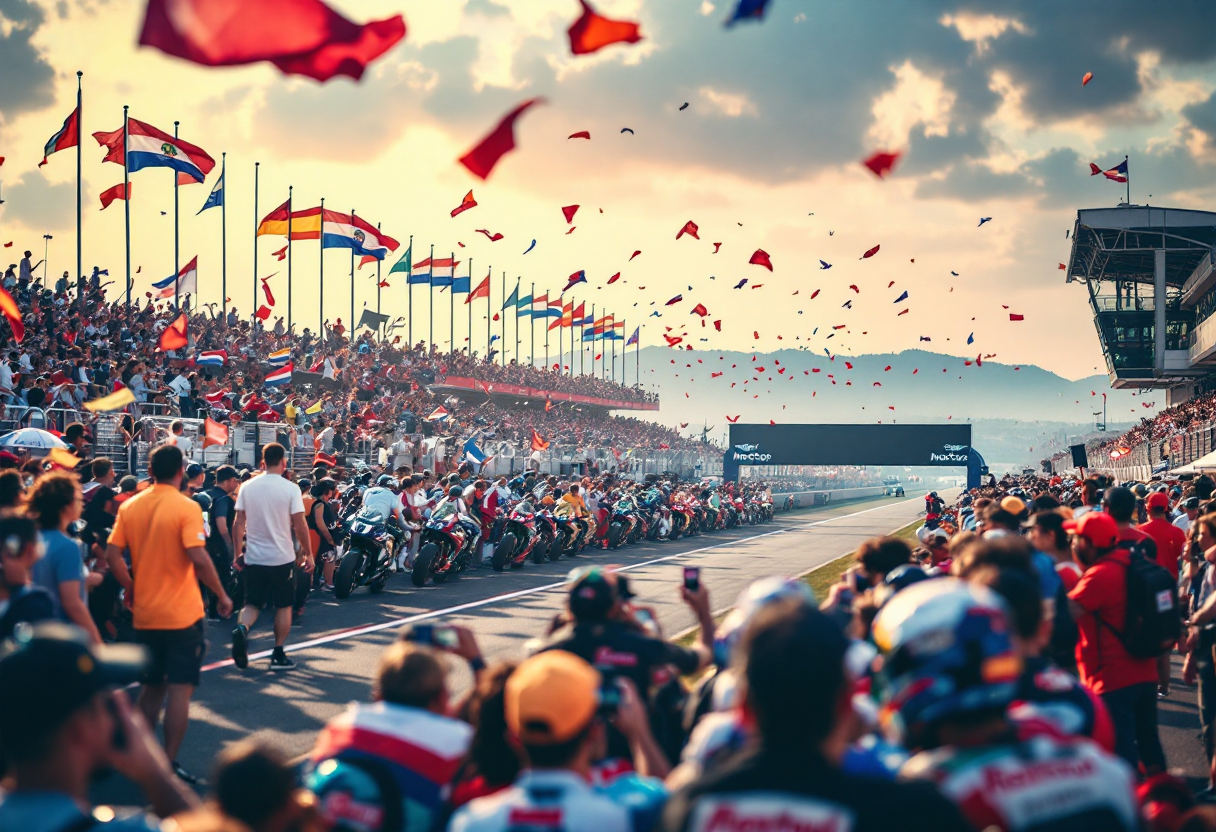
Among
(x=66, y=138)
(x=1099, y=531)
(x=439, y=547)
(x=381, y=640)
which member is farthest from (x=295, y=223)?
(x=1099, y=531)

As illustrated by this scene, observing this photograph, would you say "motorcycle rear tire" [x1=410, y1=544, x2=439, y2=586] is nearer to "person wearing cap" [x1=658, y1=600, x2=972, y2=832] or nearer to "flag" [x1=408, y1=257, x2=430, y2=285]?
"person wearing cap" [x1=658, y1=600, x2=972, y2=832]

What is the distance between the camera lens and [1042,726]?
2.72 m

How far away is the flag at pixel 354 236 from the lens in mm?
32531

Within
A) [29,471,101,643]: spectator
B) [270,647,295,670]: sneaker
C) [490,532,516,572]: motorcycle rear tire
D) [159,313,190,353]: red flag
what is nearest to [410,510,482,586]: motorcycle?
[490,532,516,572]: motorcycle rear tire

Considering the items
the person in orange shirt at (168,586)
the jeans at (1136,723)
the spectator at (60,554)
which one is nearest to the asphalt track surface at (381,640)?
the jeans at (1136,723)

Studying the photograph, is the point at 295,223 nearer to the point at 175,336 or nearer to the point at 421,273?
the point at 421,273

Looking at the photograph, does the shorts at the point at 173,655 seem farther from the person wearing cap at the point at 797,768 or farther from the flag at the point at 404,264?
the flag at the point at 404,264

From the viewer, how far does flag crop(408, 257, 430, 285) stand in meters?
41.0

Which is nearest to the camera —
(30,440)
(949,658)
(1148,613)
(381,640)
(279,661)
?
(949,658)

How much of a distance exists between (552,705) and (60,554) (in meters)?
3.69

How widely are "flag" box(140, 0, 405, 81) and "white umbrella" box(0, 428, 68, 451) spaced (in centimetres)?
1011

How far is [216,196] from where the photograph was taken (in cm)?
3144

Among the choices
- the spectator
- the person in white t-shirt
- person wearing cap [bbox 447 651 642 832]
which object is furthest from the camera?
the person in white t-shirt

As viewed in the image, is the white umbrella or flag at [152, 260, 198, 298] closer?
the white umbrella
